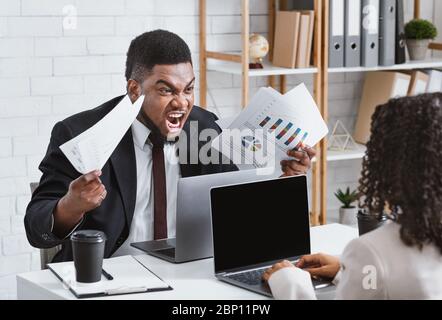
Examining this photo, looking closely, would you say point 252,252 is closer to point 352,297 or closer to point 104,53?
point 352,297

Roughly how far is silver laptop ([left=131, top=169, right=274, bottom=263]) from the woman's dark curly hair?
0.68 m

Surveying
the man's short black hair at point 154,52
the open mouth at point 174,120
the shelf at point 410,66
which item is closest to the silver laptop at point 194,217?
the open mouth at point 174,120

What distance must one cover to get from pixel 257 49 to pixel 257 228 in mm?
1670

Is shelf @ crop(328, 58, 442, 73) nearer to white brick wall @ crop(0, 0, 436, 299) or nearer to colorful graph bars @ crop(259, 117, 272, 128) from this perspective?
white brick wall @ crop(0, 0, 436, 299)

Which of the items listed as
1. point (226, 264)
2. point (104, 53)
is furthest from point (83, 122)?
point (104, 53)

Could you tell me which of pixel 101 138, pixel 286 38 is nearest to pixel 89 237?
pixel 101 138

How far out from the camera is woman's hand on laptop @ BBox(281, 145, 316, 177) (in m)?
2.39

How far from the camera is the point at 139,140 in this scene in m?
2.47

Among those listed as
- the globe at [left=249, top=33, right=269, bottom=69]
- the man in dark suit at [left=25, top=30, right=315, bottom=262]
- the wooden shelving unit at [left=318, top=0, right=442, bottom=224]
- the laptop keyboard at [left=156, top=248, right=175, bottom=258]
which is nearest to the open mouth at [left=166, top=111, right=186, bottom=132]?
the man in dark suit at [left=25, top=30, right=315, bottom=262]

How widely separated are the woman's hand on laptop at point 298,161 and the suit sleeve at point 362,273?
0.88m

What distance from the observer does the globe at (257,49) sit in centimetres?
356

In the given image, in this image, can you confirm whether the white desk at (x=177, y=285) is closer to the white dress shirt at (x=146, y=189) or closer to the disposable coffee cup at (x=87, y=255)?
the disposable coffee cup at (x=87, y=255)

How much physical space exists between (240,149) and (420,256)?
1.06 metres
